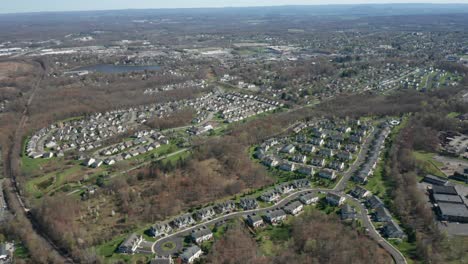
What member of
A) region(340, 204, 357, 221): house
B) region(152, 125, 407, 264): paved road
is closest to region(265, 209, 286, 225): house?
region(152, 125, 407, 264): paved road

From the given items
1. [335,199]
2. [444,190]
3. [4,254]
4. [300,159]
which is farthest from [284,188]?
[4,254]

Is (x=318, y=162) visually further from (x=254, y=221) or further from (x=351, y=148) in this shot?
(x=254, y=221)

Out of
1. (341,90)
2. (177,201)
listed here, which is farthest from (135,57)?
(177,201)

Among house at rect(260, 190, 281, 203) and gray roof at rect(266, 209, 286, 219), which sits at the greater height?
gray roof at rect(266, 209, 286, 219)

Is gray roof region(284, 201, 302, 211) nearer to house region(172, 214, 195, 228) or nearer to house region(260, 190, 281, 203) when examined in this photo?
house region(260, 190, 281, 203)

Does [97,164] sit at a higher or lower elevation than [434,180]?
lower

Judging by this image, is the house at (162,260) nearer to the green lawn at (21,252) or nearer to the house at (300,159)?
the green lawn at (21,252)
